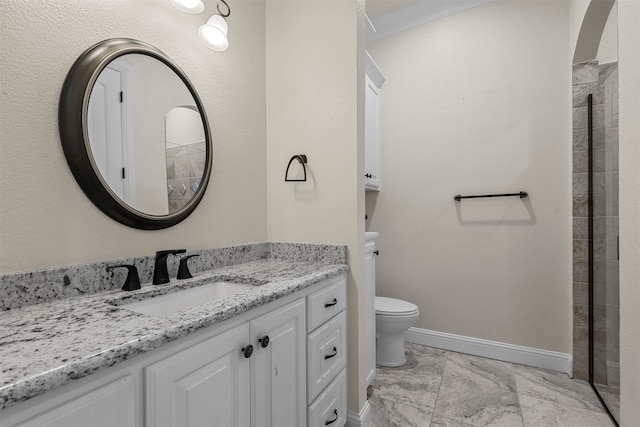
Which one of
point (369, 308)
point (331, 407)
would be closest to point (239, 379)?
point (331, 407)

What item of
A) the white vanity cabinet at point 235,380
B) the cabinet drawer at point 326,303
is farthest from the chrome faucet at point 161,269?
the cabinet drawer at point 326,303

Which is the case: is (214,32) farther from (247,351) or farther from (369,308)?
(369,308)

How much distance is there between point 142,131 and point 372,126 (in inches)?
69.8

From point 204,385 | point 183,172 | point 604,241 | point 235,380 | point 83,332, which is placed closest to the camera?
point 83,332

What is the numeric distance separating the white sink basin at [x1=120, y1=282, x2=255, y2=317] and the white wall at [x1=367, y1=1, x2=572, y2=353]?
1.77 meters

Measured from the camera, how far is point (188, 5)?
4.16 feet

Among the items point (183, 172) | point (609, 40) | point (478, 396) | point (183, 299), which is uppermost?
point (609, 40)

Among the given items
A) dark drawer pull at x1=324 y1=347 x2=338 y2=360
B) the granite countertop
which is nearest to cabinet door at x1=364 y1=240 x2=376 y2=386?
dark drawer pull at x1=324 y1=347 x2=338 y2=360

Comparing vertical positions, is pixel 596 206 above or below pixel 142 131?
below

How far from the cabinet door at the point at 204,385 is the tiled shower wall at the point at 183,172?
0.69m

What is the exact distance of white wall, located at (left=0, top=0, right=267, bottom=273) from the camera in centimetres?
89

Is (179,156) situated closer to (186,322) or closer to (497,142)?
(186,322)

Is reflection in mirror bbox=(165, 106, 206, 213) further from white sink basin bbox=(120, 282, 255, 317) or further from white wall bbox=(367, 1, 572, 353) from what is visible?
white wall bbox=(367, 1, 572, 353)

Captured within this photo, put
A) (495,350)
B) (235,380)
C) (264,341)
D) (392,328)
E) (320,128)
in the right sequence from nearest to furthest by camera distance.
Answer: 1. (235,380)
2. (264,341)
3. (320,128)
4. (392,328)
5. (495,350)
